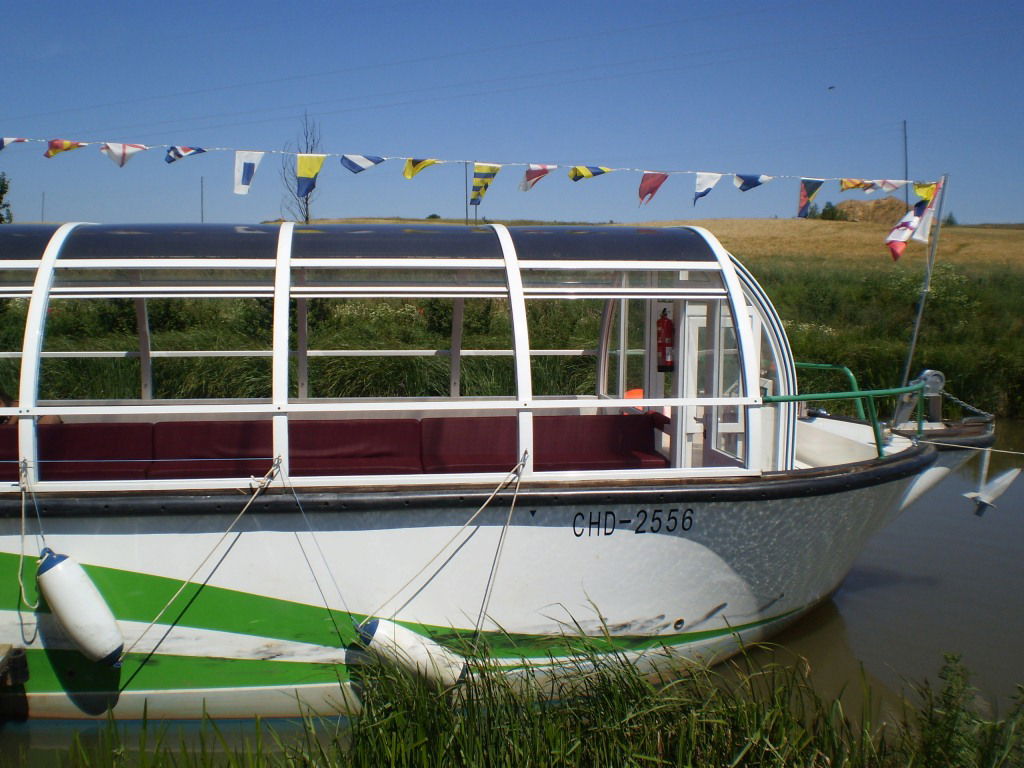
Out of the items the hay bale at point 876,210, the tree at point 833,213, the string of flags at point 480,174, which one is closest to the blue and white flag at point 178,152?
the string of flags at point 480,174

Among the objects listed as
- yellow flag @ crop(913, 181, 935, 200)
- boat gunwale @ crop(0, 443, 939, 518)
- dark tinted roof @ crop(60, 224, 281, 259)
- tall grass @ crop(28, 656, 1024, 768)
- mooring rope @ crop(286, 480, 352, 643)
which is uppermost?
yellow flag @ crop(913, 181, 935, 200)

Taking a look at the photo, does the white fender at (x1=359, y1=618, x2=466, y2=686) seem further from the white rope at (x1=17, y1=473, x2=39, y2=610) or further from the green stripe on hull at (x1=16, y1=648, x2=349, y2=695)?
the white rope at (x1=17, y1=473, x2=39, y2=610)

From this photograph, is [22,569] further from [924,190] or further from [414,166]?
[924,190]

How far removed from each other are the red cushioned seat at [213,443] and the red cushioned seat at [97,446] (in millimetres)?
106

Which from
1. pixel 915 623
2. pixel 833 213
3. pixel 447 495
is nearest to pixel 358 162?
pixel 447 495

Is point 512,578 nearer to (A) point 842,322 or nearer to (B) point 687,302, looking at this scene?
(B) point 687,302

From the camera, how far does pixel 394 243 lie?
194 inches

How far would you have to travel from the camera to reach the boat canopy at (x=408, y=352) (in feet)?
14.9

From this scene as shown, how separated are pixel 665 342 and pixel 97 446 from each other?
12.4 ft

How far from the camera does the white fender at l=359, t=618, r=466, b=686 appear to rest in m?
4.26

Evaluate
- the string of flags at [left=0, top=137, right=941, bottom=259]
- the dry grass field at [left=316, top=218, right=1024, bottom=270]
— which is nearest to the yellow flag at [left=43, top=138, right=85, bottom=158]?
the string of flags at [left=0, top=137, right=941, bottom=259]

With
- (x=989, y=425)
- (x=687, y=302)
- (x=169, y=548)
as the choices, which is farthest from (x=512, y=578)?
(x=989, y=425)

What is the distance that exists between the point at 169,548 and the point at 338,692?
112cm

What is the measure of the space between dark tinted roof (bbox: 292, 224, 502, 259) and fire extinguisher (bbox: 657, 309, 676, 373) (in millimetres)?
1638
